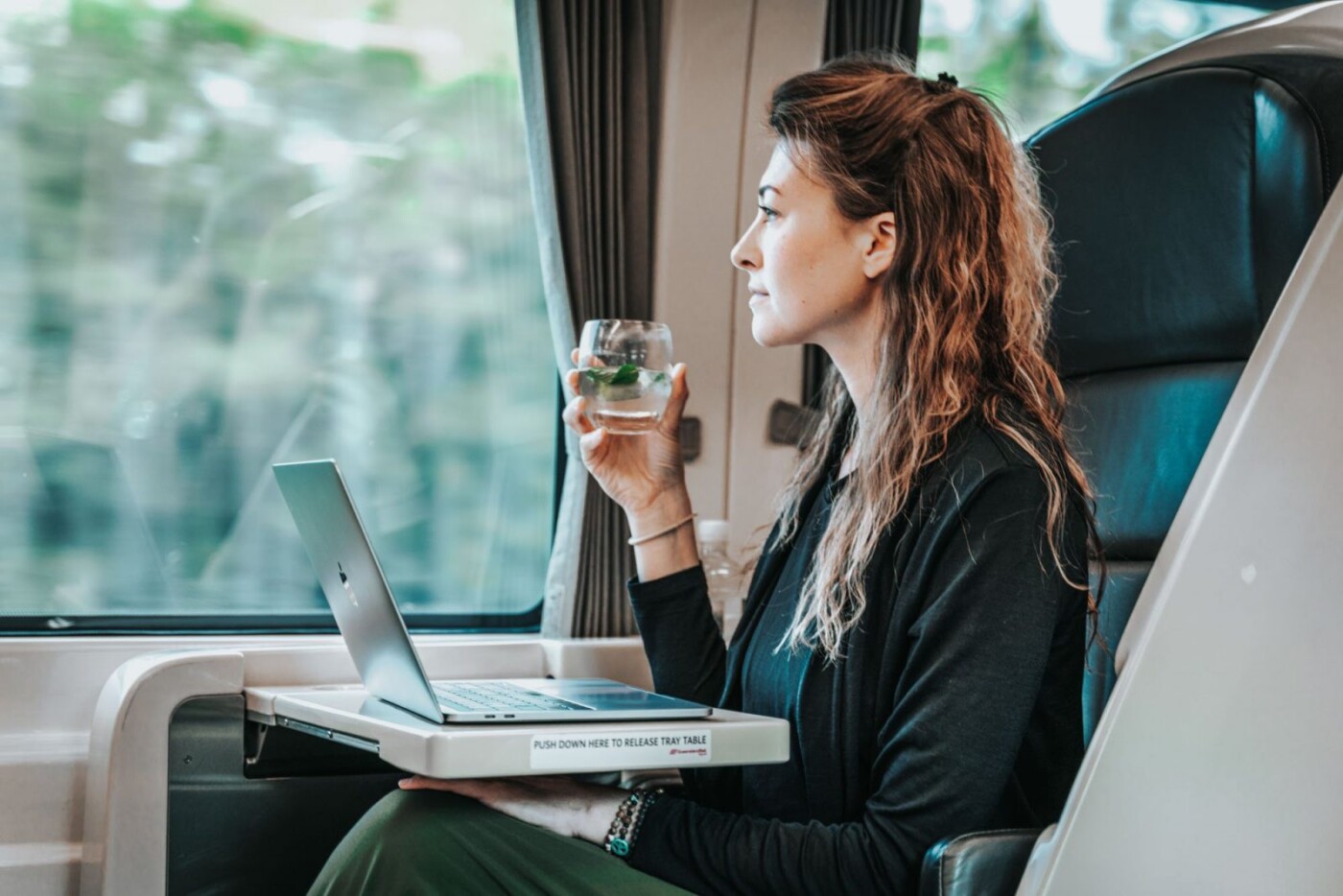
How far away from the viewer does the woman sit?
1294 millimetres

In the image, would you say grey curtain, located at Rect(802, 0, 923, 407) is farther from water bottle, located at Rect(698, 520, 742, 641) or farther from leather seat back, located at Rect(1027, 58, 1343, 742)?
leather seat back, located at Rect(1027, 58, 1343, 742)

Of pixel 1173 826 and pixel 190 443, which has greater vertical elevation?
pixel 190 443

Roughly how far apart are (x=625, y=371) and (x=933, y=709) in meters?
0.58

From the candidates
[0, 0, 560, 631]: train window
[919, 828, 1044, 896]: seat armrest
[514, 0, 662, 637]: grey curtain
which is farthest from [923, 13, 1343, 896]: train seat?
[0, 0, 560, 631]: train window

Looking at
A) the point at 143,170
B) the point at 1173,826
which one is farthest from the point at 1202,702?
the point at 143,170

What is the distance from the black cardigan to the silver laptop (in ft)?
0.46

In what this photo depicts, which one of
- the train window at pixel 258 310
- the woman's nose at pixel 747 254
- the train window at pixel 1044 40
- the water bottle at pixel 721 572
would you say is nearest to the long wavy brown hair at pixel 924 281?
the woman's nose at pixel 747 254

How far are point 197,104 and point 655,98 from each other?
85 cm

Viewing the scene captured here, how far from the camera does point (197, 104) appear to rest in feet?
7.60

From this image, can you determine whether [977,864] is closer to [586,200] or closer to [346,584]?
[346,584]

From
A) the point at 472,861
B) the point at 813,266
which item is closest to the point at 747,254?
the point at 813,266

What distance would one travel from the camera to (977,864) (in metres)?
1.22

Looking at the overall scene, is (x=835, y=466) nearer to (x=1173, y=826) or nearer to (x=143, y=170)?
(x=1173, y=826)

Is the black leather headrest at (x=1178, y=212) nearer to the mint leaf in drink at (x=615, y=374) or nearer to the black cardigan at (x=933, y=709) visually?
the black cardigan at (x=933, y=709)
